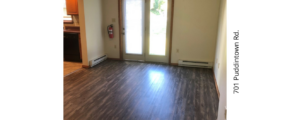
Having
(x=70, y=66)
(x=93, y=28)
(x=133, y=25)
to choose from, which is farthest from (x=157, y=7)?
(x=70, y=66)

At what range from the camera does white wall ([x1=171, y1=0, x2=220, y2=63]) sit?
14.5 feet

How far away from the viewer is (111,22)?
5203 millimetres

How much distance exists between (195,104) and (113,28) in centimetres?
340

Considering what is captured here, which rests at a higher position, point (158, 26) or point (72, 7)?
point (72, 7)

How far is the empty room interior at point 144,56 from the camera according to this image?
2800 millimetres

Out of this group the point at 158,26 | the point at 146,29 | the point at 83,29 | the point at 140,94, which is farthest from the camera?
the point at 146,29

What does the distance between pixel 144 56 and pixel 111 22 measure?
1.37m
